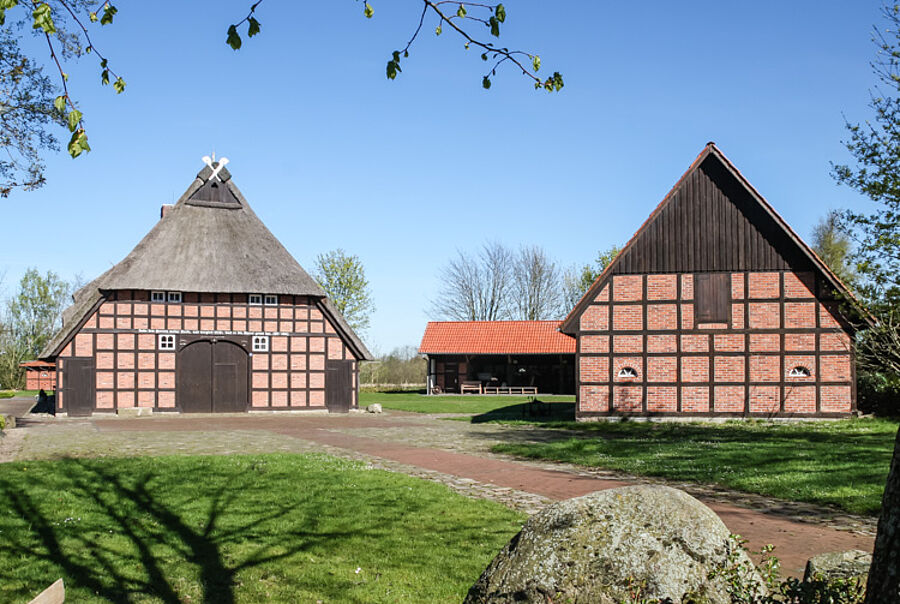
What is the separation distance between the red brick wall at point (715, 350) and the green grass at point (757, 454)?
903mm

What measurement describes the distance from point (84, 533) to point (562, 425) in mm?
16139

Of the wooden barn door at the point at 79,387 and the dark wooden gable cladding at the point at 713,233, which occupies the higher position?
the dark wooden gable cladding at the point at 713,233

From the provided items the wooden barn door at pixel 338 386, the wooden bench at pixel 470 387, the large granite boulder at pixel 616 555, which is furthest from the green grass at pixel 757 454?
the wooden bench at pixel 470 387

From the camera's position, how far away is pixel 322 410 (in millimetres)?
31438

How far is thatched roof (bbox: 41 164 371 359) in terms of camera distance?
29.3 meters

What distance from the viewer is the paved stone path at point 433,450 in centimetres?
868

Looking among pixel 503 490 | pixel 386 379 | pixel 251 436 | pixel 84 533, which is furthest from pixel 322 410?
pixel 386 379

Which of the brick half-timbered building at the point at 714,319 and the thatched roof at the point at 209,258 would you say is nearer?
the brick half-timbered building at the point at 714,319

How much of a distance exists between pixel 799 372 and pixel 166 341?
875 inches

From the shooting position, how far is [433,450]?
54.4 feet

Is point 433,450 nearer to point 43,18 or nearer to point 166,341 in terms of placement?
point 43,18

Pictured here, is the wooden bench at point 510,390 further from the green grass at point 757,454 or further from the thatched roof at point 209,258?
the green grass at point 757,454

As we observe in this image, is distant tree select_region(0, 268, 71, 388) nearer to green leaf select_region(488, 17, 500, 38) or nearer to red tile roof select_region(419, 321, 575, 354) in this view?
red tile roof select_region(419, 321, 575, 354)

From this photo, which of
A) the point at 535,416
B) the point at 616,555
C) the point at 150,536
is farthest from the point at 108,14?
the point at 535,416
